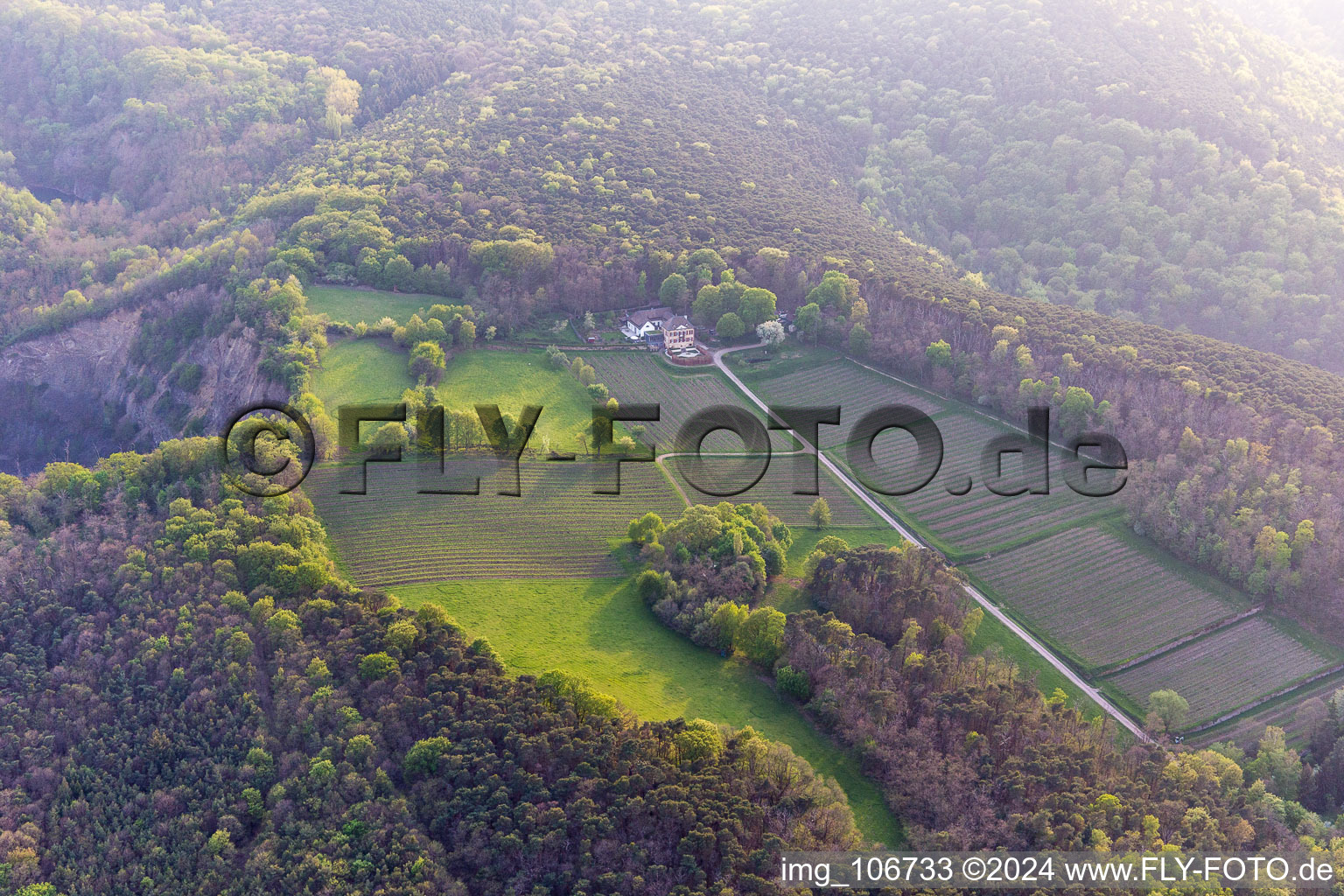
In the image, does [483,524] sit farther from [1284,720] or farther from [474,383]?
[1284,720]

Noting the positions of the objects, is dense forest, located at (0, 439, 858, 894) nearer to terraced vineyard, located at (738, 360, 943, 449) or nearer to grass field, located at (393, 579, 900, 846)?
grass field, located at (393, 579, 900, 846)

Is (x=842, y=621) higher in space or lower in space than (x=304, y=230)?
lower

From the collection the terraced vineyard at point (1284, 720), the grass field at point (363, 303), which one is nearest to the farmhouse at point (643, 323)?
the grass field at point (363, 303)

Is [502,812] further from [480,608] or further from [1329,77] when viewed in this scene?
[1329,77]

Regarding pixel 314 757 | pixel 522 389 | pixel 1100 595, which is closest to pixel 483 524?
pixel 522 389

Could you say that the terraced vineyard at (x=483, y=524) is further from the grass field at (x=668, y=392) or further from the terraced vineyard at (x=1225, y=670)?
the terraced vineyard at (x=1225, y=670)

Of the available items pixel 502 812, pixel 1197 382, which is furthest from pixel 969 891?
pixel 1197 382
